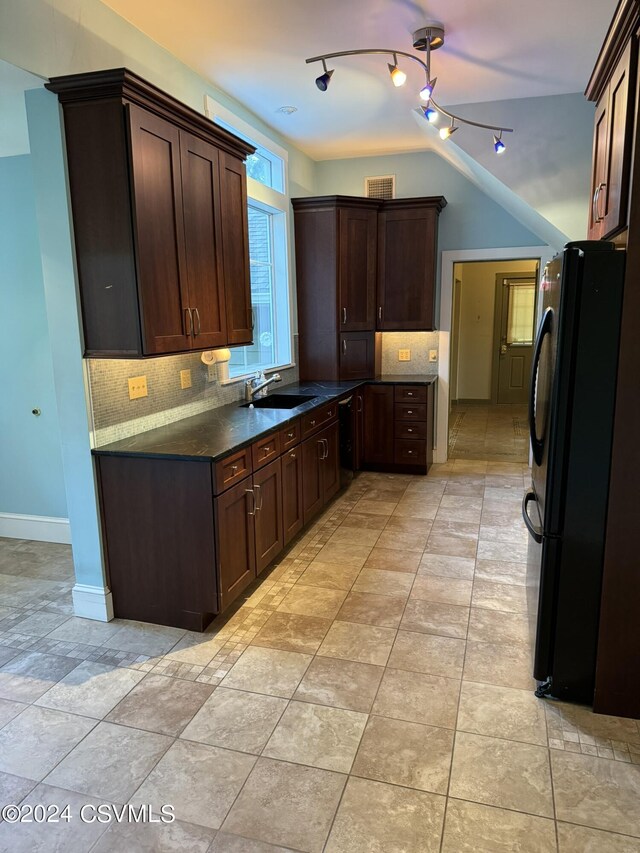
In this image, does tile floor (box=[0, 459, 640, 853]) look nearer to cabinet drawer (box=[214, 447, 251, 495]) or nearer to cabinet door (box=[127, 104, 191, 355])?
cabinet drawer (box=[214, 447, 251, 495])

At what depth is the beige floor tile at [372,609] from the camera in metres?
2.78

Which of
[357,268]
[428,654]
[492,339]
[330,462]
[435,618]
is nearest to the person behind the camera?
[428,654]

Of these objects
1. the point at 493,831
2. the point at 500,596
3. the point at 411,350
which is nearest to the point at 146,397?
the point at 500,596

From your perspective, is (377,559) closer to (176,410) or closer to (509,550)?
(509,550)

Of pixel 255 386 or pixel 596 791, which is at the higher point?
pixel 255 386

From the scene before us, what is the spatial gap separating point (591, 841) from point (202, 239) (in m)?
2.92

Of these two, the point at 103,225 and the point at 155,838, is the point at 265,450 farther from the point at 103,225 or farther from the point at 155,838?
the point at 155,838

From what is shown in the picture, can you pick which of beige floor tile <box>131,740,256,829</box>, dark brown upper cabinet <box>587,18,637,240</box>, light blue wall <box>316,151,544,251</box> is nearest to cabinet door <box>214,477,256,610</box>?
beige floor tile <box>131,740,256,829</box>

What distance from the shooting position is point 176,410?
3299 mm

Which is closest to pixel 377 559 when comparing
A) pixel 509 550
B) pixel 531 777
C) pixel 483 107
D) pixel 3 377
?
pixel 509 550

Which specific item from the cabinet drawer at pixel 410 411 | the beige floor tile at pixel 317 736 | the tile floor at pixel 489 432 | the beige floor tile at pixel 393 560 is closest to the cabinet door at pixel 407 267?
the cabinet drawer at pixel 410 411

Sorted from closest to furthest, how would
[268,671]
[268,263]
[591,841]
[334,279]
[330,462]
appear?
[591,841] → [268,671] → [330,462] → [268,263] → [334,279]

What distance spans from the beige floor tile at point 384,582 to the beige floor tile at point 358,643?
0.36 m

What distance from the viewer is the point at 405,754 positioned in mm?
1919
